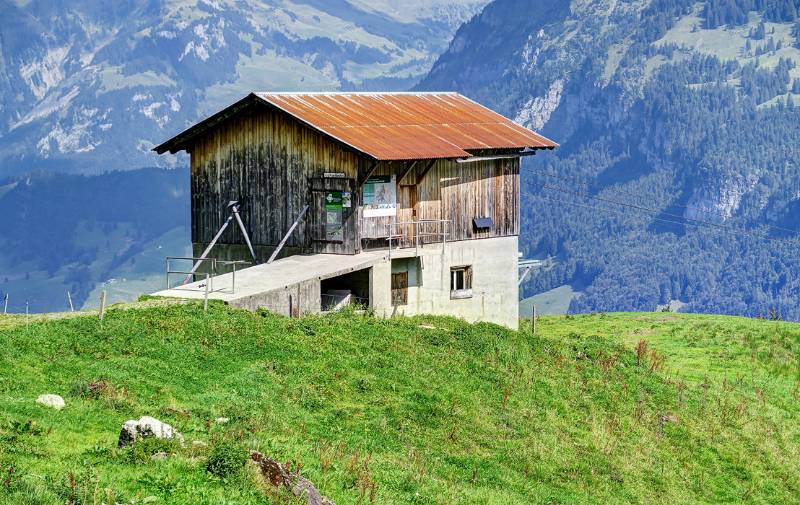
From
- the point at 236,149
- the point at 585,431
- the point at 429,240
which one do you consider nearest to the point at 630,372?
the point at 585,431

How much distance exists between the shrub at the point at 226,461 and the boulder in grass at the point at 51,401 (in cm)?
434

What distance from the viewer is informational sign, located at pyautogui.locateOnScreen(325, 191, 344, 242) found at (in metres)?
48.8

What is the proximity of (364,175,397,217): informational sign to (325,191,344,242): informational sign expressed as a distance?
1.03 metres

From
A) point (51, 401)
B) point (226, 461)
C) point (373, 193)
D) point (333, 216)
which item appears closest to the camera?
point (226, 461)

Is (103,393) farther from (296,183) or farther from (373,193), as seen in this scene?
(296,183)

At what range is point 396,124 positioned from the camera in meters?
53.1

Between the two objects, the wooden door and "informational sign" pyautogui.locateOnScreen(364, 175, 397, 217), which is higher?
"informational sign" pyautogui.locateOnScreen(364, 175, 397, 217)

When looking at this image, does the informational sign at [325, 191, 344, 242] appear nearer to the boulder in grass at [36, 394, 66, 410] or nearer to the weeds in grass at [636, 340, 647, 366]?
the weeds in grass at [636, 340, 647, 366]

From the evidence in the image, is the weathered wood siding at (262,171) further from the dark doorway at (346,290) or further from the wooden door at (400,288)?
the wooden door at (400,288)

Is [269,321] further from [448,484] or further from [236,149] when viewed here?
[236,149]

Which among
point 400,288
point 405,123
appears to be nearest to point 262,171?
point 405,123

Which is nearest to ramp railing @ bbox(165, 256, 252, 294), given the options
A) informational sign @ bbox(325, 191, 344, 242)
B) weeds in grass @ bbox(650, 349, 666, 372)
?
informational sign @ bbox(325, 191, 344, 242)

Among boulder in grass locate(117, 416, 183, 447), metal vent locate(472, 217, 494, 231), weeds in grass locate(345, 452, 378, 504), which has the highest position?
metal vent locate(472, 217, 494, 231)

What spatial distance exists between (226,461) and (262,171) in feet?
100
